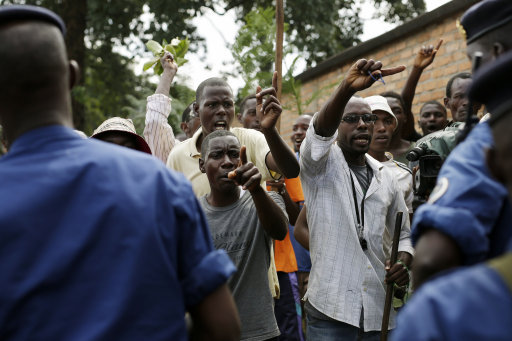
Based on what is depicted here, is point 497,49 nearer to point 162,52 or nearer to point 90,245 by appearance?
point 90,245

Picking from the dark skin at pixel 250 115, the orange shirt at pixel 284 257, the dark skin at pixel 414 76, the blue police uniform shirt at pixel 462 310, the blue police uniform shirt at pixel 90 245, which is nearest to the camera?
the blue police uniform shirt at pixel 462 310

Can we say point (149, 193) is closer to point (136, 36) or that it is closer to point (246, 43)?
point (246, 43)

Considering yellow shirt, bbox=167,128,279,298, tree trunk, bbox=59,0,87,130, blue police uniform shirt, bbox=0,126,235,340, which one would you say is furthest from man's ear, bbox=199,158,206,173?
tree trunk, bbox=59,0,87,130

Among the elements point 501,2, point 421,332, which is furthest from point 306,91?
point 421,332

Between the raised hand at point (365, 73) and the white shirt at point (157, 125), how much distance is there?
1779 millimetres

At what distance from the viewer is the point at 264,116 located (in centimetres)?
354

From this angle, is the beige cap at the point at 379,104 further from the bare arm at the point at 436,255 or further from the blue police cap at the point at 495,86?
the blue police cap at the point at 495,86

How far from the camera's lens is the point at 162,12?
1244 cm

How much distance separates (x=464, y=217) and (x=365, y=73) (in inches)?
67.3

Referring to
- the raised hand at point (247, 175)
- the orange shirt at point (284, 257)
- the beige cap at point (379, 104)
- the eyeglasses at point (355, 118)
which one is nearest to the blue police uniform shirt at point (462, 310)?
the raised hand at point (247, 175)

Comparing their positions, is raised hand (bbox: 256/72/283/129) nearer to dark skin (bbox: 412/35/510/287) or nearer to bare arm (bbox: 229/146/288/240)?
bare arm (bbox: 229/146/288/240)

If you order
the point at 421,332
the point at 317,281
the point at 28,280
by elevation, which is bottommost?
the point at 317,281

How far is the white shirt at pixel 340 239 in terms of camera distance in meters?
3.54

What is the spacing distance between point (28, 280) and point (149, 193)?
0.40m
